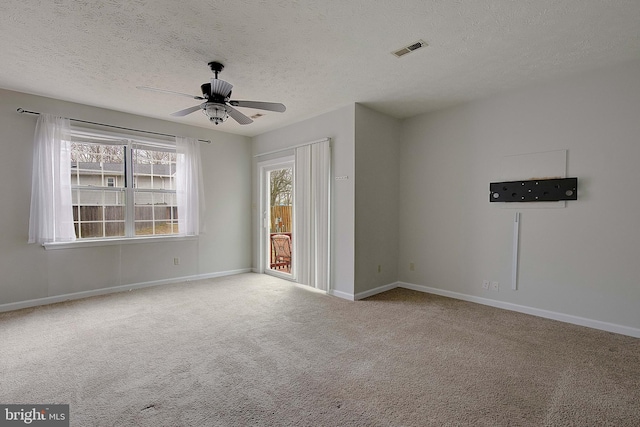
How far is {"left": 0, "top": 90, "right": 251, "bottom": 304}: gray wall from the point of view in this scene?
379cm

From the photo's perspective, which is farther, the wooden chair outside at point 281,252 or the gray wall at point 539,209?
the wooden chair outside at point 281,252

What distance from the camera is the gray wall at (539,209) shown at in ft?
10.1

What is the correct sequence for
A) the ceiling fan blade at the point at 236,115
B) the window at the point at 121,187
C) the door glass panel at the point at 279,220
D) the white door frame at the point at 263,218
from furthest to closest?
the white door frame at the point at 263,218
the door glass panel at the point at 279,220
the window at the point at 121,187
the ceiling fan blade at the point at 236,115

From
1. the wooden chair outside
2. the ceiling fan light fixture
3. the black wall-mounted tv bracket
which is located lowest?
the wooden chair outside

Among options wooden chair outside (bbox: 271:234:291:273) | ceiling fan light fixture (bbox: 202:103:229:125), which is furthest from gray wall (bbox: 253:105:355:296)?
ceiling fan light fixture (bbox: 202:103:229:125)

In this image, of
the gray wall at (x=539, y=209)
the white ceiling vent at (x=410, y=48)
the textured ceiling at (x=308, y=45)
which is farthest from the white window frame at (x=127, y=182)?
the gray wall at (x=539, y=209)

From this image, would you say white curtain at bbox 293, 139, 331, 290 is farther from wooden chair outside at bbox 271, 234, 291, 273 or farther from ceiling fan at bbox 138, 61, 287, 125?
ceiling fan at bbox 138, 61, 287, 125

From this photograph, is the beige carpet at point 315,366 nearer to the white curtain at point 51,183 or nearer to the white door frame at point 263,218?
the white curtain at point 51,183

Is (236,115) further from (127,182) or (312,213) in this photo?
(127,182)

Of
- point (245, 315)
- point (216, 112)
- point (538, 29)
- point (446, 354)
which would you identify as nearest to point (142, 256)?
point (245, 315)

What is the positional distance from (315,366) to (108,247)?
3.80m

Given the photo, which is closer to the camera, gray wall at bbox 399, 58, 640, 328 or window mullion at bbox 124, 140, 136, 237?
gray wall at bbox 399, 58, 640, 328

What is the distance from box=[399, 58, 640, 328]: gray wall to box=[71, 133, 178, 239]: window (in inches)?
158

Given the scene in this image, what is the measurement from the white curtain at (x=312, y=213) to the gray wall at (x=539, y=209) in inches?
53.7
